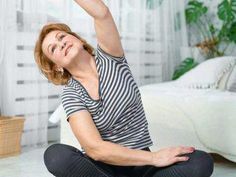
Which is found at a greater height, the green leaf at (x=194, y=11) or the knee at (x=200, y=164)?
the green leaf at (x=194, y=11)

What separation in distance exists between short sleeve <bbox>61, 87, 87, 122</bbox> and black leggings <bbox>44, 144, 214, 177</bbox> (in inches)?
6.1

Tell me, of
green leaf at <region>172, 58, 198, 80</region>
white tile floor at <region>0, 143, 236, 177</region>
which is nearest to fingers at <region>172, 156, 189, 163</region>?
white tile floor at <region>0, 143, 236, 177</region>

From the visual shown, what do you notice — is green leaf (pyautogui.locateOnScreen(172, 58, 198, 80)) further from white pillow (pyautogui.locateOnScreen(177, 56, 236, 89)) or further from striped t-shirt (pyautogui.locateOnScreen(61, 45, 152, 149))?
striped t-shirt (pyautogui.locateOnScreen(61, 45, 152, 149))

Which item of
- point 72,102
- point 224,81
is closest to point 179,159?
point 72,102

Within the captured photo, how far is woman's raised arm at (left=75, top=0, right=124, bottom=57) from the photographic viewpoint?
1.56 m

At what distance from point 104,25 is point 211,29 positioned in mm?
3128

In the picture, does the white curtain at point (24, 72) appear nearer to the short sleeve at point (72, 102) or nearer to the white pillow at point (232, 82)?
the white pillow at point (232, 82)

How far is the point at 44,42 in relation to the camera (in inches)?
65.9

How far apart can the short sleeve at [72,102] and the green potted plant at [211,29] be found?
106 inches

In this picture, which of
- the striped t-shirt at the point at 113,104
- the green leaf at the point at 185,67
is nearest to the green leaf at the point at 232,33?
the green leaf at the point at 185,67

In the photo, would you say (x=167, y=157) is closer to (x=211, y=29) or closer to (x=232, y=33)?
(x=232, y=33)

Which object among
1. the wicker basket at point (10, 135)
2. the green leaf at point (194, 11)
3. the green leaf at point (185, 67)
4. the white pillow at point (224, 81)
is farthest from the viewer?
the green leaf at point (194, 11)

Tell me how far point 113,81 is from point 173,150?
1.11 feet

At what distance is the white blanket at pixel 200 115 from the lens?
2.52 meters
